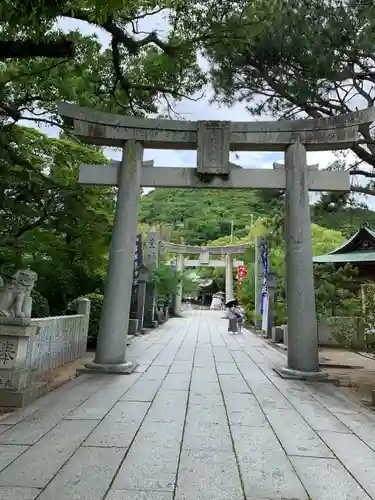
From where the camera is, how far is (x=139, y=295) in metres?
16.4

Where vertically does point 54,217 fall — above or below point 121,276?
above

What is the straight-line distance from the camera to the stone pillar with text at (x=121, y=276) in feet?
23.0

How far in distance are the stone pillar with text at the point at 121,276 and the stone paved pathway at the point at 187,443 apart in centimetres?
72

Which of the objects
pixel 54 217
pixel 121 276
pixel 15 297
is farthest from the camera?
pixel 54 217

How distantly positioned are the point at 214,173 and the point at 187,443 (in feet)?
17.1

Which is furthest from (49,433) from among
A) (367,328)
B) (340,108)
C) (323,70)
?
(340,108)

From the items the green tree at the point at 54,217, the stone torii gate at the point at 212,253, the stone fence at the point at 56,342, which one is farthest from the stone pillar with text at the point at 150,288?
the stone torii gate at the point at 212,253

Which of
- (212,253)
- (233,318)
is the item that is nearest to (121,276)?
(233,318)

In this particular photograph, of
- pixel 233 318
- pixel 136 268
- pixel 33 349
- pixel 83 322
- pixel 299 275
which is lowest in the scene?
pixel 33 349

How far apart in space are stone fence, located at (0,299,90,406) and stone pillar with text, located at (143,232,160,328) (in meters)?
8.38

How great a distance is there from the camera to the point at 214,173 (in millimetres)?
7559

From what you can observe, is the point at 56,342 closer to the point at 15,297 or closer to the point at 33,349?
the point at 33,349

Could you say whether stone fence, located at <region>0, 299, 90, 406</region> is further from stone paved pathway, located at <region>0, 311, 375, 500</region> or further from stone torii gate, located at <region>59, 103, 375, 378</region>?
stone torii gate, located at <region>59, 103, 375, 378</region>

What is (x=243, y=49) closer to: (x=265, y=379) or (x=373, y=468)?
(x=265, y=379)
